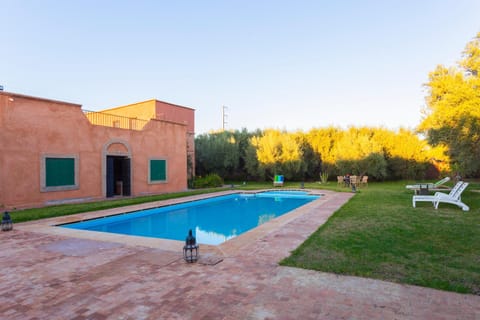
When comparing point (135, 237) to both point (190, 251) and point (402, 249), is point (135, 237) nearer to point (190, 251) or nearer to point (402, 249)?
point (190, 251)

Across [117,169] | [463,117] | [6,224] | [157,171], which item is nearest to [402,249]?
[463,117]

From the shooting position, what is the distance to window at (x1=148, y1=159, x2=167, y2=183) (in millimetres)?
16328

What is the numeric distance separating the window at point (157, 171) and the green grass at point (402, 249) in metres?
11.3

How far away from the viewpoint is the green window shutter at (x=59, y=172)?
1154cm

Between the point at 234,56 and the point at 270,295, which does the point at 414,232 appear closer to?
→ the point at 270,295

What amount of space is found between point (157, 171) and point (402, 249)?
13932 mm

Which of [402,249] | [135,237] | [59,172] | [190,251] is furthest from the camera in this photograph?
[59,172]

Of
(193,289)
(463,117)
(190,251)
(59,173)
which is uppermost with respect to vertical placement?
(463,117)

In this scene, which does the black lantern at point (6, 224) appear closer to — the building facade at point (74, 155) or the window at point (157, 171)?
the building facade at point (74, 155)

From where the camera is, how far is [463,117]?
1056cm

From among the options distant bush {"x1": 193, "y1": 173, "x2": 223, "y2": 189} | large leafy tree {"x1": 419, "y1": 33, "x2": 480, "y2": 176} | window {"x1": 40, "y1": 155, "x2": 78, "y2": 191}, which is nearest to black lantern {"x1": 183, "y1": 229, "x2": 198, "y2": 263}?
window {"x1": 40, "y1": 155, "x2": 78, "y2": 191}

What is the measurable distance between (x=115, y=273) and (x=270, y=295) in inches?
88.2

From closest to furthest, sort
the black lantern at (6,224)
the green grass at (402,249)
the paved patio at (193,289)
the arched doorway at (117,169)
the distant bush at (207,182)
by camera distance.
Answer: the paved patio at (193,289), the green grass at (402,249), the black lantern at (6,224), the arched doorway at (117,169), the distant bush at (207,182)

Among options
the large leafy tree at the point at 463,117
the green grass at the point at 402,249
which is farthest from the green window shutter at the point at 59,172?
the large leafy tree at the point at 463,117
